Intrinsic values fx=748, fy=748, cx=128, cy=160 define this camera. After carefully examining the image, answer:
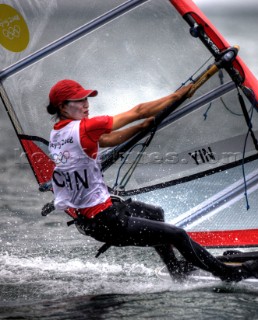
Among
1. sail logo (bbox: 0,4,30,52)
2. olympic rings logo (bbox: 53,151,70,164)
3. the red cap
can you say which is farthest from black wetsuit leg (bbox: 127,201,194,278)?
sail logo (bbox: 0,4,30,52)

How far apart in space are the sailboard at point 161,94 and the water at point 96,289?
72 cm

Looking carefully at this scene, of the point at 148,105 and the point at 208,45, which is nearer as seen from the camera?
the point at 148,105

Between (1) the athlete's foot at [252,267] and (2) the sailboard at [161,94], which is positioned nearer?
(1) the athlete's foot at [252,267]

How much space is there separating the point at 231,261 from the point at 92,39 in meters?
2.18

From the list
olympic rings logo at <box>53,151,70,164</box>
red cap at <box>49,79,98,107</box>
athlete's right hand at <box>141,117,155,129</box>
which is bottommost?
athlete's right hand at <box>141,117,155,129</box>

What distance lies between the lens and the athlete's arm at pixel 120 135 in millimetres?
5207

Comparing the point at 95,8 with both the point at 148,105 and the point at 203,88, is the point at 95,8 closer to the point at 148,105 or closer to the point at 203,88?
the point at 203,88

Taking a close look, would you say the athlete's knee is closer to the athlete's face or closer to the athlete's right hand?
the athlete's right hand

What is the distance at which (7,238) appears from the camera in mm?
9008

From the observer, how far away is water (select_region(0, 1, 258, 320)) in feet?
15.3

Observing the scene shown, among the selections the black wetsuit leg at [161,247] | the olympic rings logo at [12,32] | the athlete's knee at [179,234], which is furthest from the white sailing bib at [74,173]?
the olympic rings logo at [12,32]

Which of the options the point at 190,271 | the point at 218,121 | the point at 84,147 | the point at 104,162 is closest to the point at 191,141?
the point at 218,121

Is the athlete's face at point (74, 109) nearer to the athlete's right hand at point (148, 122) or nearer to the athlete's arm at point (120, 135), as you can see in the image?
the athlete's arm at point (120, 135)

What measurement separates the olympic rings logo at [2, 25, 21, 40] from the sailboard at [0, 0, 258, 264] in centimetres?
9
